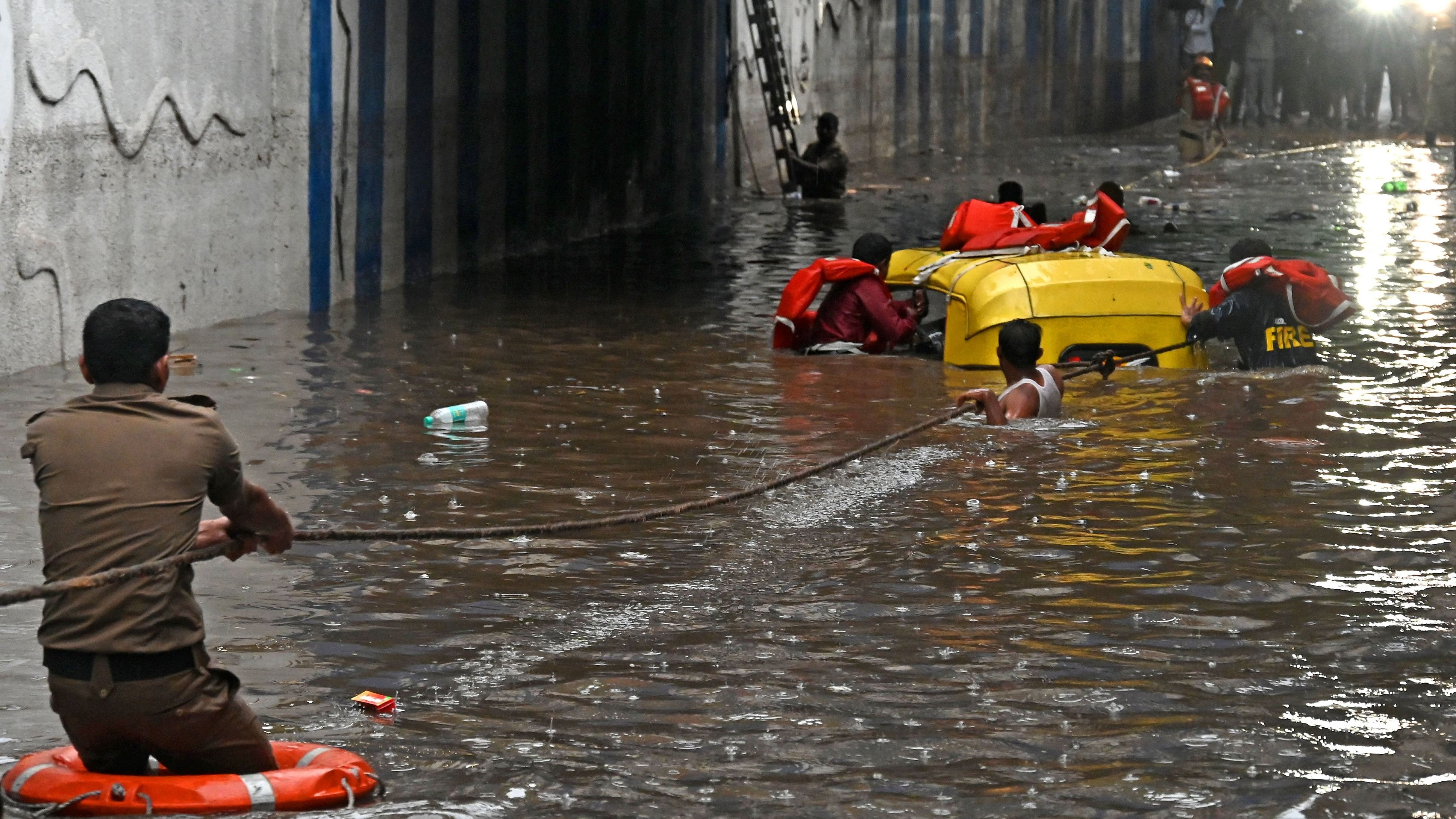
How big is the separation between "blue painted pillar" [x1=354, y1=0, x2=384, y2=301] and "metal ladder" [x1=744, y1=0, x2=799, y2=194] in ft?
31.8

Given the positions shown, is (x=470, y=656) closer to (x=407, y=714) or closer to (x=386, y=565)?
(x=407, y=714)

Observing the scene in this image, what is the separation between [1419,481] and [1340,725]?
3.62 meters

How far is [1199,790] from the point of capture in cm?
480

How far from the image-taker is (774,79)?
24.9m

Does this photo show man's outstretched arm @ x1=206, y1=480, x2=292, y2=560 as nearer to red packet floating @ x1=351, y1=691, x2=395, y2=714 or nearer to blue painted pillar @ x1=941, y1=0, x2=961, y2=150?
red packet floating @ x1=351, y1=691, x2=395, y2=714

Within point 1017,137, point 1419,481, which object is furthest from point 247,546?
point 1017,137

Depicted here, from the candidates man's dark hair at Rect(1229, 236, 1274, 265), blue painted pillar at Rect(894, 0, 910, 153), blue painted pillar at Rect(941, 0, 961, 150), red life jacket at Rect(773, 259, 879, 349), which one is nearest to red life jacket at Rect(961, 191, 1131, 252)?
red life jacket at Rect(773, 259, 879, 349)

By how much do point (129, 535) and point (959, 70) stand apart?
2884cm

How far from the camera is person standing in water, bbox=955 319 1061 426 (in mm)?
9828

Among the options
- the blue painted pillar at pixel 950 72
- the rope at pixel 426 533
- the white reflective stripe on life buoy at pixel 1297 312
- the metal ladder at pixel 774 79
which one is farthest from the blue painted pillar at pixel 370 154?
the blue painted pillar at pixel 950 72

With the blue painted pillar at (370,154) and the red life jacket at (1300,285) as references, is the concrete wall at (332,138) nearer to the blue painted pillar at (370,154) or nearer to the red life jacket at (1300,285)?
the blue painted pillar at (370,154)

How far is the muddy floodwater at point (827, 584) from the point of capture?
16.4ft

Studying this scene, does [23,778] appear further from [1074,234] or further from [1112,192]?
[1112,192]

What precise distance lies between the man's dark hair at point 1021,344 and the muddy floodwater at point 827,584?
0.40 metres
